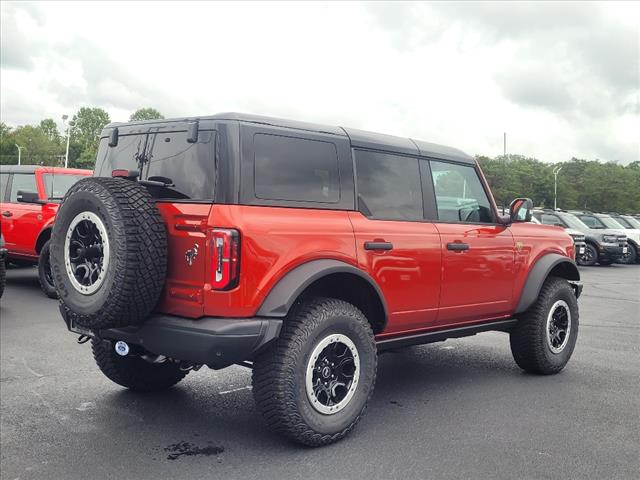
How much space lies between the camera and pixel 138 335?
12.6ft

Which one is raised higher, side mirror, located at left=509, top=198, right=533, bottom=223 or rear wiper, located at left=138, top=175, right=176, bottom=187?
rear wiper, located at left=138, top=175, right=176, bottom=187

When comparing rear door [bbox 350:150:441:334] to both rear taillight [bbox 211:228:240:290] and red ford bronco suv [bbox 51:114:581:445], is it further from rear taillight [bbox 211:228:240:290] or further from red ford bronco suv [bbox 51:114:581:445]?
rear taillight [bbox 211:228:240:290]

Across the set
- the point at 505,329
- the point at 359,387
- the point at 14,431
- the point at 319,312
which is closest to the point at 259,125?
the point at 319,312

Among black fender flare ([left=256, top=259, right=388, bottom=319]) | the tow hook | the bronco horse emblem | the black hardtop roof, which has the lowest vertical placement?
the tow hook

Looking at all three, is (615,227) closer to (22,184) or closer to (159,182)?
(22,184)

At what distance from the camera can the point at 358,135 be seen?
459cm

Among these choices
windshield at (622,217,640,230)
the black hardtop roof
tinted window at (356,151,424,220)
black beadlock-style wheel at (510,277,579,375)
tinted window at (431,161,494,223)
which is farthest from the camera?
windshield at (622,217,640,230)

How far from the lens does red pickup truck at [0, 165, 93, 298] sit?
1008cm

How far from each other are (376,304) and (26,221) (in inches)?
302

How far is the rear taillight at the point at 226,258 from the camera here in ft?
11.8

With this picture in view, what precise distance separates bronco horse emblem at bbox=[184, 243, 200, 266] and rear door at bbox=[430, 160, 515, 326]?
1.99 m

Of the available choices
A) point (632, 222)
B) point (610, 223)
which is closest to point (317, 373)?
point (610, 223)

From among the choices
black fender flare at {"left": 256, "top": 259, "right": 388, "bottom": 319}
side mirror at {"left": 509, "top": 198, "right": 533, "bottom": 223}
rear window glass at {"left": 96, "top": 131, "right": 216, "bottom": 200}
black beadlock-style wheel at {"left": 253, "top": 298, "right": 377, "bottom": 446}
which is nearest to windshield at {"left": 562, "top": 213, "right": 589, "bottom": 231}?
side mirror at {"left": 509, "top": 198, "right": 533, "bottom": 223}

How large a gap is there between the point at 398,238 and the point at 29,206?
7734mm
